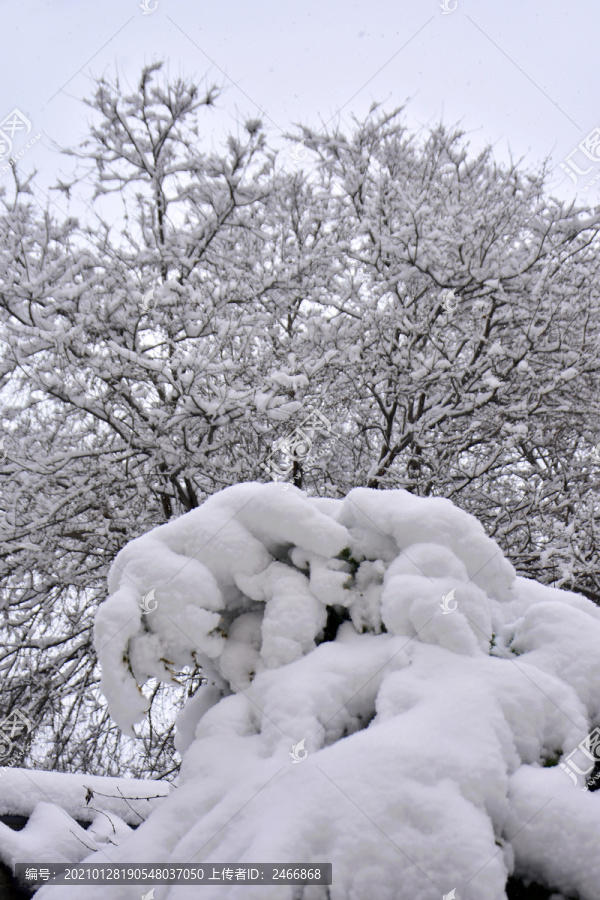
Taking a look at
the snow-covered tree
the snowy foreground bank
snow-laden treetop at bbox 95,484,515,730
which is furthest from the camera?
the snow-covered tree

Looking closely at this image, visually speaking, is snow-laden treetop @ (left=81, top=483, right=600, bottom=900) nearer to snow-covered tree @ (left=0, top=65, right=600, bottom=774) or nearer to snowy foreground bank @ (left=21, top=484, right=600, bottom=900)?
snowy foreground bank @ (left=21, top=484, right=600, bottom=900)

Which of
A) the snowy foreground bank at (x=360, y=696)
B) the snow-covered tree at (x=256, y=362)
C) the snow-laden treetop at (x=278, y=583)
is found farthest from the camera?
the snow-covered tree at (x=256, y=362)

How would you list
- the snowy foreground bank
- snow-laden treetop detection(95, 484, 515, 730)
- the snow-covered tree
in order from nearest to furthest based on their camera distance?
1. the snowy foreground bank
2. snow-laden treetop detection(95, 484, 515, 730)
3. the snow-covered tree

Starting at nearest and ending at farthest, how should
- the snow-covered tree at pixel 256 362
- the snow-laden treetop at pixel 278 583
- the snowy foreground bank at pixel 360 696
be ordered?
the snowy foreground bank at pixel 360 696, the snow-laden treetop at pixel 278 583, the snow-covered tree at pixel 256 362

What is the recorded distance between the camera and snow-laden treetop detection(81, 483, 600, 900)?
1.74 meters

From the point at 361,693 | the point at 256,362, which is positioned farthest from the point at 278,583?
the point at 256,362

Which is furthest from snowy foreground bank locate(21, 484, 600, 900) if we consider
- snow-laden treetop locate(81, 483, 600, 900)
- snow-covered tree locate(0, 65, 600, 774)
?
snow-covered tree locate(0, 65, 600, 774)

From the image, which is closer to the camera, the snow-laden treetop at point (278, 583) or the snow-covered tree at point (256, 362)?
the snow-laden treetop at point (278, 583)

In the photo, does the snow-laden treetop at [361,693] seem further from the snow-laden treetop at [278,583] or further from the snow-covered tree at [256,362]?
the snow-covered tree at [256,362]

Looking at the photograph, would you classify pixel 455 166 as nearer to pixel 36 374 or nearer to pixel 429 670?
pixel 36 374

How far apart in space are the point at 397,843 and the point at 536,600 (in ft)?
4.65

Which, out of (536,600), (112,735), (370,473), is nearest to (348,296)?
(370,473)

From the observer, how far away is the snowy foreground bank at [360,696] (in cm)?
174

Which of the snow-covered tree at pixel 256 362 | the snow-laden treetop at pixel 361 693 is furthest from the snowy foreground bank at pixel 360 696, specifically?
the snow-covered tree at pixel 256 362
